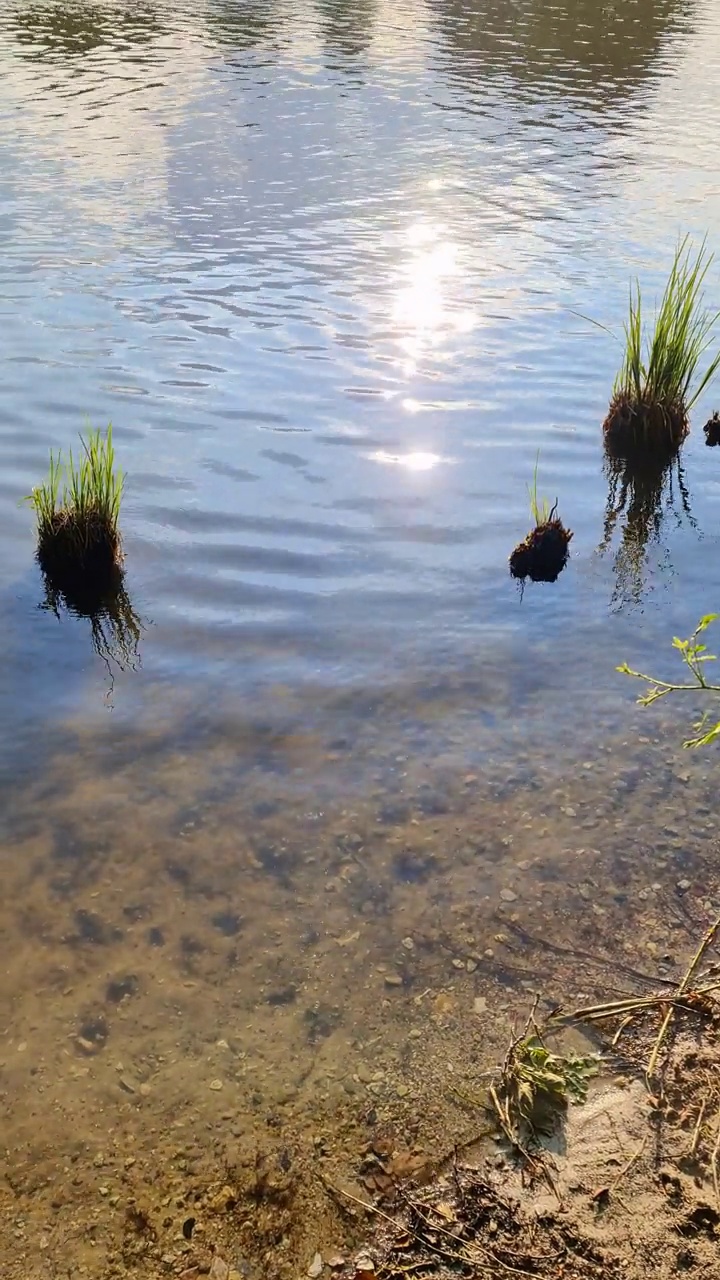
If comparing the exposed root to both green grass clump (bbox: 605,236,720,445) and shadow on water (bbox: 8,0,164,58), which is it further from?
shadow on water (bbox: 8,0,164,58)

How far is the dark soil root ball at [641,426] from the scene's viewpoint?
9359 mm

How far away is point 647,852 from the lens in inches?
199

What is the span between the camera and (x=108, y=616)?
279 inches

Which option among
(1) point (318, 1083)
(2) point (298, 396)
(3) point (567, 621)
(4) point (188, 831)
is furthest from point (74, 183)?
(1) point (318, 1083)

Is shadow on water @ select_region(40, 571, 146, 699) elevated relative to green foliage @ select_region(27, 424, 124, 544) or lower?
lower

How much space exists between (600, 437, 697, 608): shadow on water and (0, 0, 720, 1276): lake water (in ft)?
0.20

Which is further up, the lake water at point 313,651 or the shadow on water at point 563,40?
the shadow on water at point 563,40

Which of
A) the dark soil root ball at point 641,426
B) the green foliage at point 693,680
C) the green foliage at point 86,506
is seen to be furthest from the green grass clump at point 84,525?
the dark soil root ball at point 641,426

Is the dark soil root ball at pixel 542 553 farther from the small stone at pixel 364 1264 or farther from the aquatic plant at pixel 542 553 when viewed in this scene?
the small stone at pixel 364 1264

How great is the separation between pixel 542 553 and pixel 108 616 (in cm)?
319

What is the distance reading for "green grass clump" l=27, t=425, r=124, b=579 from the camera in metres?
7.15

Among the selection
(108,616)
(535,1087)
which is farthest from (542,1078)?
(108,616)

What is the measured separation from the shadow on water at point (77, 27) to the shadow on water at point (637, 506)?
2455cm

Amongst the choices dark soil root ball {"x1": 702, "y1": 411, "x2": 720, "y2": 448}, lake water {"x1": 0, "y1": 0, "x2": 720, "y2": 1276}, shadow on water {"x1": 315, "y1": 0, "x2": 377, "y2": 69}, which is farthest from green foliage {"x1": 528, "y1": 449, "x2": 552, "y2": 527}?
shadow on water {"x1": 315, "y1": 0, "x2": 377, "y2": 69}
